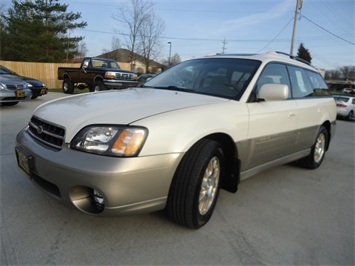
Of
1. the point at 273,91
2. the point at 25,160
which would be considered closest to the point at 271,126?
the point at 273,91

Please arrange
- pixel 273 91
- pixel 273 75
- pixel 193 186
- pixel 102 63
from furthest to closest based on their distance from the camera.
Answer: pixel 102 63 < pixel 273 75 < pixel 273 91 < pixel 193 186

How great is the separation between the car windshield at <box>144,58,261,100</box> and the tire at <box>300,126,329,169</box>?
2.03 m

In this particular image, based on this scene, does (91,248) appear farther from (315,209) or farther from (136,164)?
(315,209)

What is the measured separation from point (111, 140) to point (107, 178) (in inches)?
10.8

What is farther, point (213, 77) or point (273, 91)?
point (213, 77)

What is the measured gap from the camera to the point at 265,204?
10.7 feet

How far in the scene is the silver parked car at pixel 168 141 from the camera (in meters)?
2.07

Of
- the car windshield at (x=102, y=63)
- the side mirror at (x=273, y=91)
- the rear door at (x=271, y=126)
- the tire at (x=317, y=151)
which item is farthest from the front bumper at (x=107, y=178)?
the car windshield at (x=102, y=63)

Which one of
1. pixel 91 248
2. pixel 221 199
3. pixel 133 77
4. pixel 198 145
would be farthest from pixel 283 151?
pixel 133 77

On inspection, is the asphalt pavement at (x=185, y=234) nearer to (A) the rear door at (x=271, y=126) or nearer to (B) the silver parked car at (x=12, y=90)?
(A) the rear door at (x=271, y=126)

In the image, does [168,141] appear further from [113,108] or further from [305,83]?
[305,83]

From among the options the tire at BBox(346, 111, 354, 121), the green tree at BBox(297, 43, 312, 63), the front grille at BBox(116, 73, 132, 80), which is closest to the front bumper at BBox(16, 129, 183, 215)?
the front grille at BBox(116, 73, 132, 80)

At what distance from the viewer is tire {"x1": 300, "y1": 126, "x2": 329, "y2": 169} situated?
15.0 ft

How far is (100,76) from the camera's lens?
1300 cm
